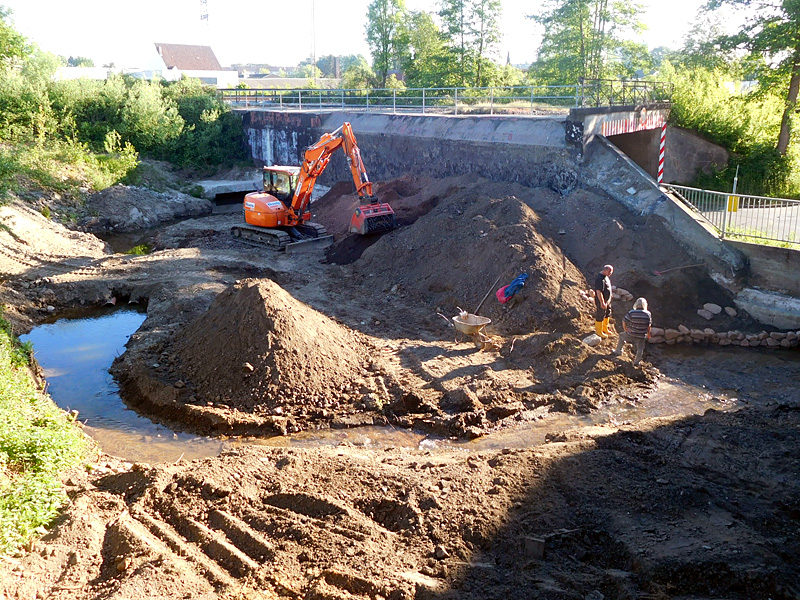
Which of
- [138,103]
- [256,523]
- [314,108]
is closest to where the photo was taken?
[256,523]

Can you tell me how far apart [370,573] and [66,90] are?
30976mm

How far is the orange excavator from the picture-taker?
1877 cm

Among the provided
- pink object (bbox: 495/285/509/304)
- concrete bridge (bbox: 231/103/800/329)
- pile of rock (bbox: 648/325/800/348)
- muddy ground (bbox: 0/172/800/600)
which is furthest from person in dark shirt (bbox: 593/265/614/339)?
concrete bridge (bbox: 231/103/800/329)

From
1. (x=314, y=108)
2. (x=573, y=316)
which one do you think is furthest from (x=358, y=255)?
(x=314, y=108)

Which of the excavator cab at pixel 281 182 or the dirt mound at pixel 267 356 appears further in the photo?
the excavator cab at pixel 281 182

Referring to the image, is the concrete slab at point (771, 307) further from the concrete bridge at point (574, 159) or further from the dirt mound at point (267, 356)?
the dirt mound at point (267, 356)

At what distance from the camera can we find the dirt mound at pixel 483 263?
45.3ft

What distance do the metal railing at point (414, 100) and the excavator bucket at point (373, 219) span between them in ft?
24.2

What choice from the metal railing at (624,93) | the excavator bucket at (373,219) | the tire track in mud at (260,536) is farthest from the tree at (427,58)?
the tire track in mud at (260,536)

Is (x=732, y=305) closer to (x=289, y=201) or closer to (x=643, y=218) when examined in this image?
(x=643, y=218)

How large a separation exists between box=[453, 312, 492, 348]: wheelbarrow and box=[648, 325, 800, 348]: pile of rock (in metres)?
3.42

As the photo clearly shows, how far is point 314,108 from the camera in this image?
111ft

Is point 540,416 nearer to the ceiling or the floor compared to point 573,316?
nearer to the floor

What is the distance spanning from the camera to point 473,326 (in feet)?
42.5
